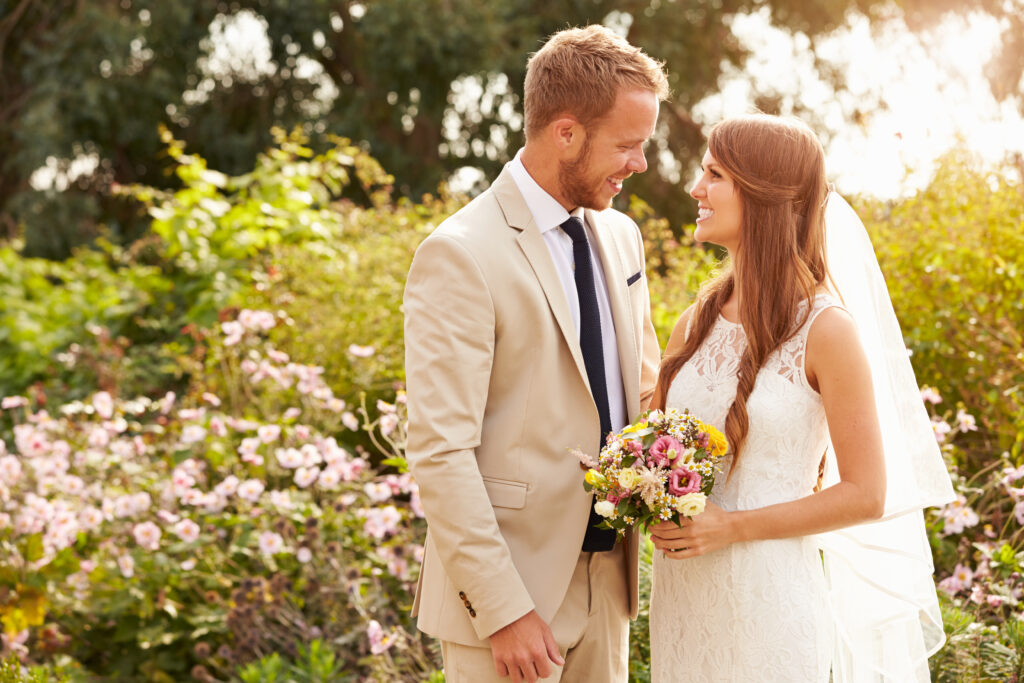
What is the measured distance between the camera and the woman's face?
2531 millimetres

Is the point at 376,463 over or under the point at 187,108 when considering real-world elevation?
under

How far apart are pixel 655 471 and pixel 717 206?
799 mm

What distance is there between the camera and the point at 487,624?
7.20 feet

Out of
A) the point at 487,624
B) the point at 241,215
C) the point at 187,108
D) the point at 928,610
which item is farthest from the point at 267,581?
the point at 187,108

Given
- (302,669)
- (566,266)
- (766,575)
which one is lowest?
(302,669)

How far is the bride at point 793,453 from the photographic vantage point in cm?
230

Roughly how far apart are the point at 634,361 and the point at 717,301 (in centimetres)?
34

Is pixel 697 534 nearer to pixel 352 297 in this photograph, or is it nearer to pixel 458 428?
pixel 458 428

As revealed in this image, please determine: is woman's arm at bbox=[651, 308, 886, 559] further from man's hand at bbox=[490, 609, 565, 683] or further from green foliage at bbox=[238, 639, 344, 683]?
green foliage at bbox=[238, 639, 344, 683]

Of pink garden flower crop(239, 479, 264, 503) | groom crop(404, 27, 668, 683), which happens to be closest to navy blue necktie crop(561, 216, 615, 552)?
groom crop(404, 27, 668, 683)

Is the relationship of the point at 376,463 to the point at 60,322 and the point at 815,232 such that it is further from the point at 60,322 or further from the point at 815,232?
the point at 60,322

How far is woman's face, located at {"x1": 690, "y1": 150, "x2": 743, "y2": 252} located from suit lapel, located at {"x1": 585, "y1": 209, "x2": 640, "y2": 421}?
233 mm

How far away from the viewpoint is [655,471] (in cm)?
213

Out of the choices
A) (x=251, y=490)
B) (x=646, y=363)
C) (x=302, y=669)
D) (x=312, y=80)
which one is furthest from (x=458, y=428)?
(x=312, y=80)
